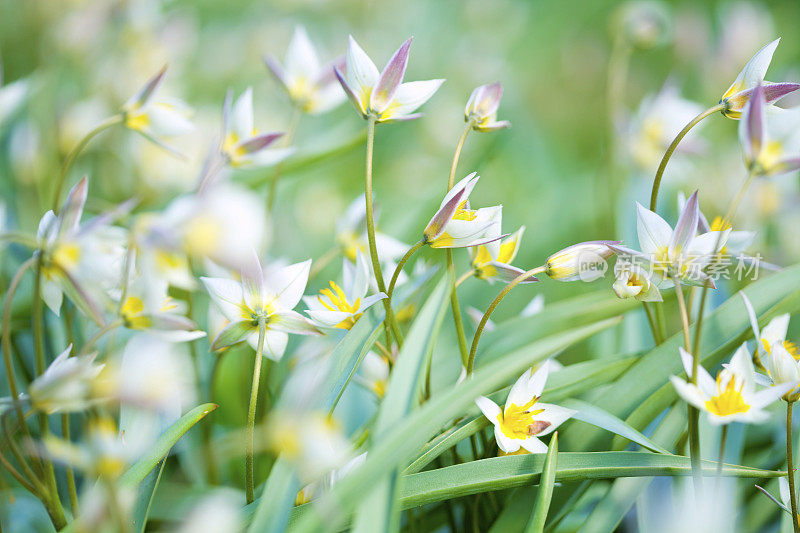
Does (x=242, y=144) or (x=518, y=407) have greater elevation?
(x=242, y=144)

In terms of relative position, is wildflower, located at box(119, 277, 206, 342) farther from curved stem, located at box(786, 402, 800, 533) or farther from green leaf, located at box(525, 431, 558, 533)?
curved stem, located at box(786, 402, 800, 533)

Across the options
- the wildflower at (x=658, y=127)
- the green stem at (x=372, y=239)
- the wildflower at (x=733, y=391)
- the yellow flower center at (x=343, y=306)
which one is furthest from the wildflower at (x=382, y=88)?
the wildflower at (x=658, y=127)

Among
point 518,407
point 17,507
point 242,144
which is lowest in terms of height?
point 17,507

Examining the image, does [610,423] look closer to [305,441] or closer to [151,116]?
[305,441]

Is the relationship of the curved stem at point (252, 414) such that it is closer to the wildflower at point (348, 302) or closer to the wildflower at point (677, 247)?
the wildflower at point (348, 302)

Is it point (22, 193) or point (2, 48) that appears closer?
point (22, 193)

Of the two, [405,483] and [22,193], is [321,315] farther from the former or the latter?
[22,193]

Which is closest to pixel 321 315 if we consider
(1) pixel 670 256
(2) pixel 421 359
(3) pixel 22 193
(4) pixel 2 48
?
(2) pixel 421 359
